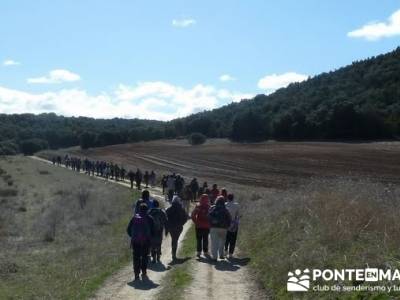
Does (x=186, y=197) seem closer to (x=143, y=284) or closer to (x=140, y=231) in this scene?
(x=140, y=231)

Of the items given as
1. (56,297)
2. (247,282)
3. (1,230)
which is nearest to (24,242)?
(1,230)

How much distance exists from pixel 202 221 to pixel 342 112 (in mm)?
58358

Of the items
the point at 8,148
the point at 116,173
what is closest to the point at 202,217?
the point at 116,173

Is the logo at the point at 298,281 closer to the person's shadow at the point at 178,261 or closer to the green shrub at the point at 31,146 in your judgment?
the person's shadow at the point at 178,261

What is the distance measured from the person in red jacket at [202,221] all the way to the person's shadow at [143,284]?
2.82 metres

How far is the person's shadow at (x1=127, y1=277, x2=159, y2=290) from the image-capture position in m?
12.6

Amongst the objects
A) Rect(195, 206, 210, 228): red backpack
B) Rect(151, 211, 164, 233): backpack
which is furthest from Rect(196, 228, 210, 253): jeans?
Rect(151, 211, 164, 233): backpack

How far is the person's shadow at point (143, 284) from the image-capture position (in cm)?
1265

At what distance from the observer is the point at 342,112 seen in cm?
7131

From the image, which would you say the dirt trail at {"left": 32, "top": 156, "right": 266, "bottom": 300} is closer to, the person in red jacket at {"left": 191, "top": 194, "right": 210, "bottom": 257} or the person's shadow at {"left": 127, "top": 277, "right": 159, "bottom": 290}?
the person's shadow at {"left": 127, "top": 277, "right": 159, "bottom": 290}

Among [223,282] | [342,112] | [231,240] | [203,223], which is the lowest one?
[223,282]

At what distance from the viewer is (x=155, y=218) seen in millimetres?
14734

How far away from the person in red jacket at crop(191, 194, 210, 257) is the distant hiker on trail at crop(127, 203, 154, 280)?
8.14 feet

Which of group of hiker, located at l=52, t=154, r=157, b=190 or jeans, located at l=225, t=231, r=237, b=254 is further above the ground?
jeans, located at l=225, t=231, r=237, b=254
